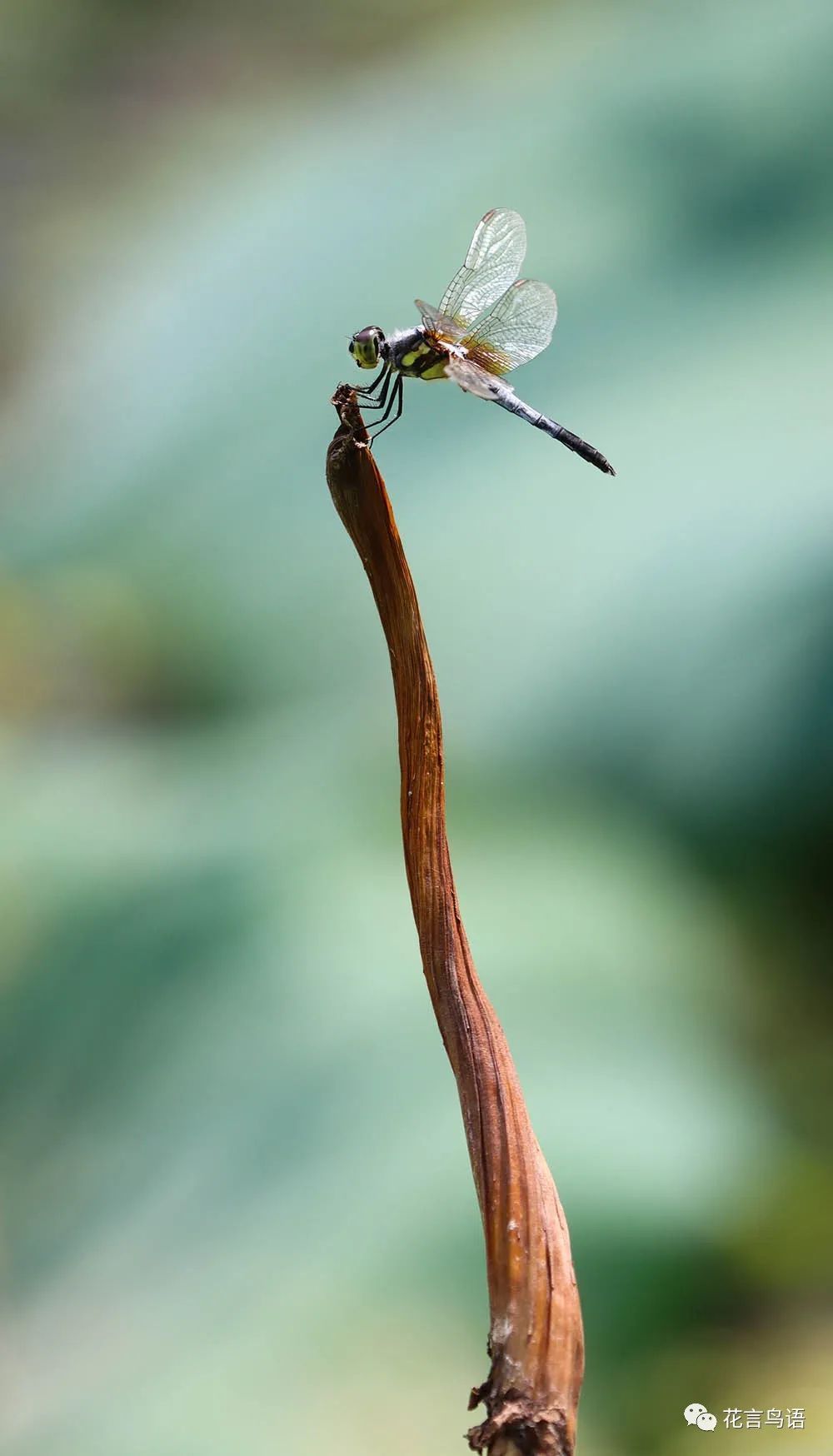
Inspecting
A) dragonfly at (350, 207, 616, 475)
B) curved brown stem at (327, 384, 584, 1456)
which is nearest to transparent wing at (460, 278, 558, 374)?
dragonfly at (350, 207, 616, 475)

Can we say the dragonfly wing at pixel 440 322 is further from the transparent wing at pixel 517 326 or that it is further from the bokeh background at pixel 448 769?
the bokeh background at pixel 448 769

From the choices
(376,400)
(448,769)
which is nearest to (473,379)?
(376,400)

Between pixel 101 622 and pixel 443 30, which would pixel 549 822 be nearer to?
pixel 101 622

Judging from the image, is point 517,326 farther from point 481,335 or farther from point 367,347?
point 367,347

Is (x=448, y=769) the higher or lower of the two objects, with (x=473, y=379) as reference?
higher

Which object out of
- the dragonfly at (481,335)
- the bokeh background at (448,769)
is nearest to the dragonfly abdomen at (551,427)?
the dragonfly at (481,335)

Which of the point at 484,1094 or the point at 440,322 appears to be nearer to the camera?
the point at 484,1094
